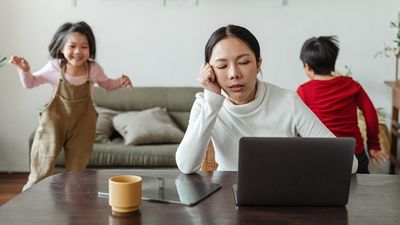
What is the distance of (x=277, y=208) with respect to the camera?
1.33 metres

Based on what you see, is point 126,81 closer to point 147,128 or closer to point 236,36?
point 147,128

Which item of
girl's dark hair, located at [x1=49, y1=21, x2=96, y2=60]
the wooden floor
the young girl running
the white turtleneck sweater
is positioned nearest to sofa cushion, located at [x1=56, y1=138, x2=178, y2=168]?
the young girl running

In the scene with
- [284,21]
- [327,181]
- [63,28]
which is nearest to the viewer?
[327,181]

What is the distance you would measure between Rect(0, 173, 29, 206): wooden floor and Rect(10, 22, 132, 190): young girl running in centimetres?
69

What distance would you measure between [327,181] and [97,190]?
2.00 feet

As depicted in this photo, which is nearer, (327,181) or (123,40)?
(327,181)

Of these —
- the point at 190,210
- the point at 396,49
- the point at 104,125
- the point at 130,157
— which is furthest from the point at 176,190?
the point at 396,49

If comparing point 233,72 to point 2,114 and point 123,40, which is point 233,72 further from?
point 2,114

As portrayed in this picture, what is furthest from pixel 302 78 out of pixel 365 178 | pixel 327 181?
pixel 327 181

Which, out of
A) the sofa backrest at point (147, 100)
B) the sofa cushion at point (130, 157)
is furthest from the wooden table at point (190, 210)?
the sofa backrest at point (147, 100)

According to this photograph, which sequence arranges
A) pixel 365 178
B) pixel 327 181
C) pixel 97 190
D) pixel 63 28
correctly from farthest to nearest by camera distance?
pixel 63 28 → pixel 365 178 → pixel 97 190 → pixel 327 181

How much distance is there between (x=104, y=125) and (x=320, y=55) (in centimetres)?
172

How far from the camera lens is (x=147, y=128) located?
12.0 feet

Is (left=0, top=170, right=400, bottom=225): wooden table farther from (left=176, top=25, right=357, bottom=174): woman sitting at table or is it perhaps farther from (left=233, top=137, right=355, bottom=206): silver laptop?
(left=176, top=25, right=357, bottom=174): woman sitting at table
